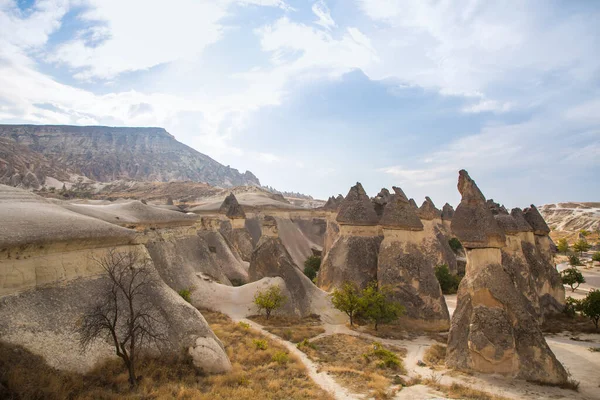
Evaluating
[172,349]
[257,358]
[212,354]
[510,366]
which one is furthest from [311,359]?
[510,366]

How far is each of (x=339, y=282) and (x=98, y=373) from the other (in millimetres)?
11807

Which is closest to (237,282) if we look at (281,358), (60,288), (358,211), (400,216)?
(358,211)

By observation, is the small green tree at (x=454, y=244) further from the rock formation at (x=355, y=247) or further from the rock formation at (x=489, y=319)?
the rock formation at (x=489, y=319)

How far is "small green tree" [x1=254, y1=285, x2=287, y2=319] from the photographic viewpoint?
48.0 ft

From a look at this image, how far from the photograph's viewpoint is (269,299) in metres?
14.7

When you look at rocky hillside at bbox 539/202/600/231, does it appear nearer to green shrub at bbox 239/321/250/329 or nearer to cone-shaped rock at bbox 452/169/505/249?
cone-shaped rock at bbox 452/169/505/249

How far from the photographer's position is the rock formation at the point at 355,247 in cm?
1730

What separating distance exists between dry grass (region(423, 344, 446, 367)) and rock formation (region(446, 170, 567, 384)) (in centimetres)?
67

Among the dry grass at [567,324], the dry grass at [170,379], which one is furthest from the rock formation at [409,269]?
the dry grass at [170,379]

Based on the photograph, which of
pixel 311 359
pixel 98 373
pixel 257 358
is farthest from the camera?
pixel 311 359

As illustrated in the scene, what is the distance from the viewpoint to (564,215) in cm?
7369

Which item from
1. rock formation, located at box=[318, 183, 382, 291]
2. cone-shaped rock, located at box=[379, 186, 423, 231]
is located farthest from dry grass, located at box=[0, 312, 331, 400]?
cone-shaped rock, located at box=[379, 186, 423, 231]

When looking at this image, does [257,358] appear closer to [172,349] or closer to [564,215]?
[172,349]

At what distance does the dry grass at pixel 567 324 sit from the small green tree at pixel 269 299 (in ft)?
37.4
